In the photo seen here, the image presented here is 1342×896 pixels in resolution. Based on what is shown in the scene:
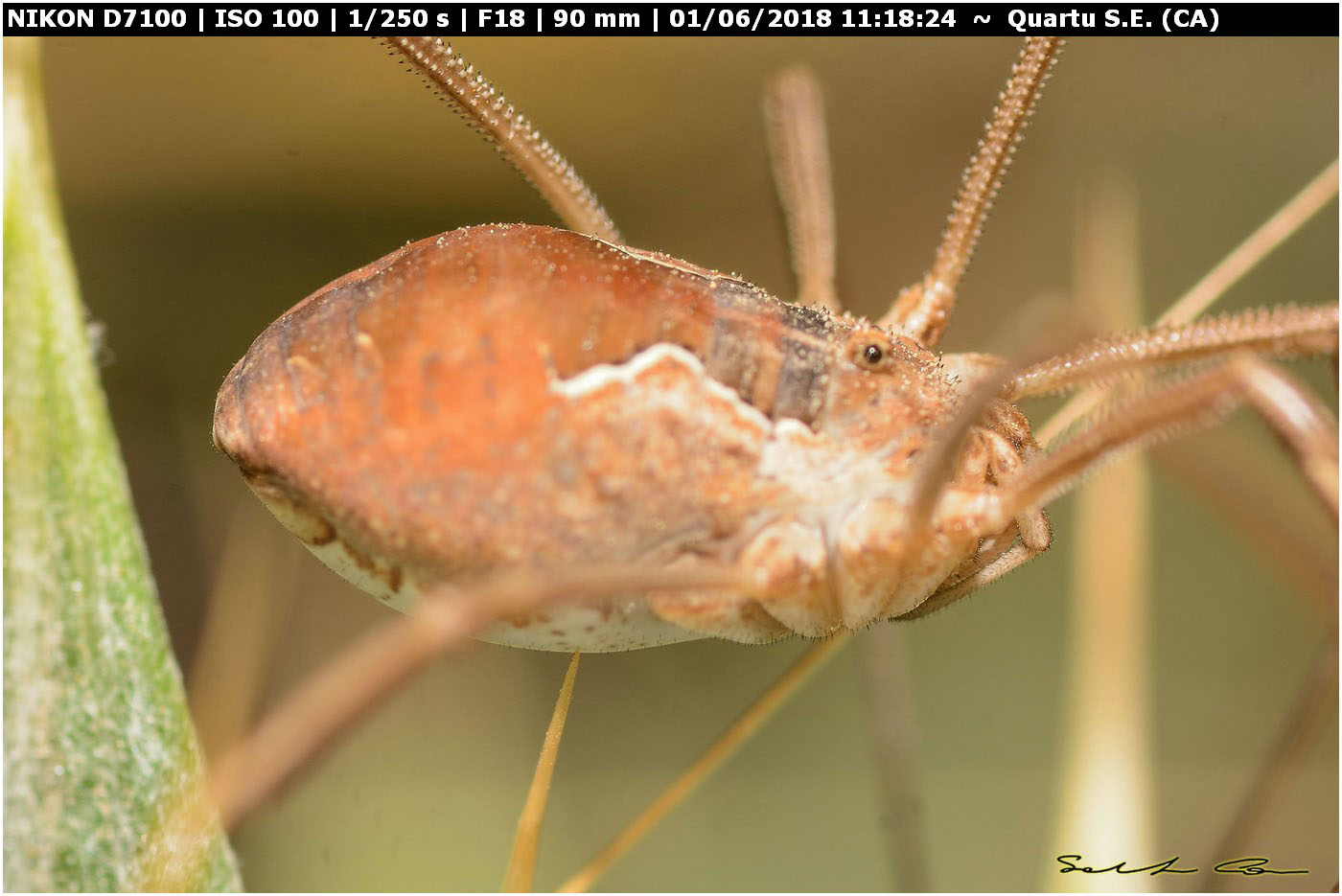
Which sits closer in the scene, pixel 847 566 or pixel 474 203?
pixel 847 566

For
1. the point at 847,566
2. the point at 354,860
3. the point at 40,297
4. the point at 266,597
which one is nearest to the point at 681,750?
the point at 354,860

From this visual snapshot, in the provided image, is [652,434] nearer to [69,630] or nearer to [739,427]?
[739,427]

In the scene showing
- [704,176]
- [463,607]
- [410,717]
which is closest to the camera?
[463,607]

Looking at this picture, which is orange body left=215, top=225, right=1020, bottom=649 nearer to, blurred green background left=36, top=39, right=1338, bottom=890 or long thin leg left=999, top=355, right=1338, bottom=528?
long thin leg left=999, top=355, right=1338, bottom=528

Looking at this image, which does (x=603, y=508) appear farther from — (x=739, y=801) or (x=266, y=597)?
(x=739, y=801)

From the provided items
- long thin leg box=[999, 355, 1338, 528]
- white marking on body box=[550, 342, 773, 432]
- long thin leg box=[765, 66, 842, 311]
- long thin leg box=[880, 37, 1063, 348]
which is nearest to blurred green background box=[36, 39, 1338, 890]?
long thin leg box=[765, 66, 842, 311]
